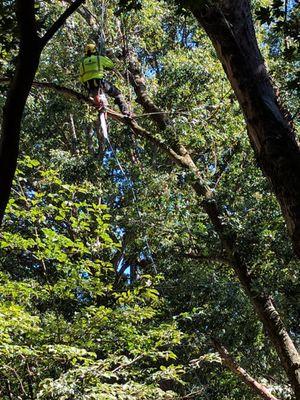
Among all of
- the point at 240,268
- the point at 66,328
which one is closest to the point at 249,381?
the point at 240,268

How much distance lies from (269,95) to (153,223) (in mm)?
4825

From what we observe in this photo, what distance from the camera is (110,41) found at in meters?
8.34

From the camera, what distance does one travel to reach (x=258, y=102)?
2.82 m

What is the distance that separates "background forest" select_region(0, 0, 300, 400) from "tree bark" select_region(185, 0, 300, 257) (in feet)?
Result: 6.14

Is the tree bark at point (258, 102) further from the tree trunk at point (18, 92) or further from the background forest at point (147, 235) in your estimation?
the background forest at point (147, 235)

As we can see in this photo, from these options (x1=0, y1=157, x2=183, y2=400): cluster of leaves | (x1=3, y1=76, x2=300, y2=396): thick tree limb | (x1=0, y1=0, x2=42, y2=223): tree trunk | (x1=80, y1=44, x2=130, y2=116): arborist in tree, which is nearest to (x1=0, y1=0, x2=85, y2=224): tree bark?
(x1=0, y1=0, x2=42, y2=223): tree trunk

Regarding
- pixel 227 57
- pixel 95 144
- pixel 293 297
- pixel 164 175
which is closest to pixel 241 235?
pixel 293 297

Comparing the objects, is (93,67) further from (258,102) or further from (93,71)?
(258,102)

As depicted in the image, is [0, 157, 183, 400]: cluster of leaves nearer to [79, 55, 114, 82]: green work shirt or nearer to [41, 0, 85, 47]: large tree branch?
[79, 55, 114, 82]: green work shirt

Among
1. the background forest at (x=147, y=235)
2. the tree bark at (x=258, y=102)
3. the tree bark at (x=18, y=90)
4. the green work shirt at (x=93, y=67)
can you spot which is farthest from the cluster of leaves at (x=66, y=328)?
the tree bark at (x=18, y=90)

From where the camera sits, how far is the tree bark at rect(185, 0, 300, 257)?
2547 mm

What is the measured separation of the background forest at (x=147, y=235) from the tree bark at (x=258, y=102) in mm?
1870

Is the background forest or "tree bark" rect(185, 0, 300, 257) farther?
the background forest

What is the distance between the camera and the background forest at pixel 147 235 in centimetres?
508
